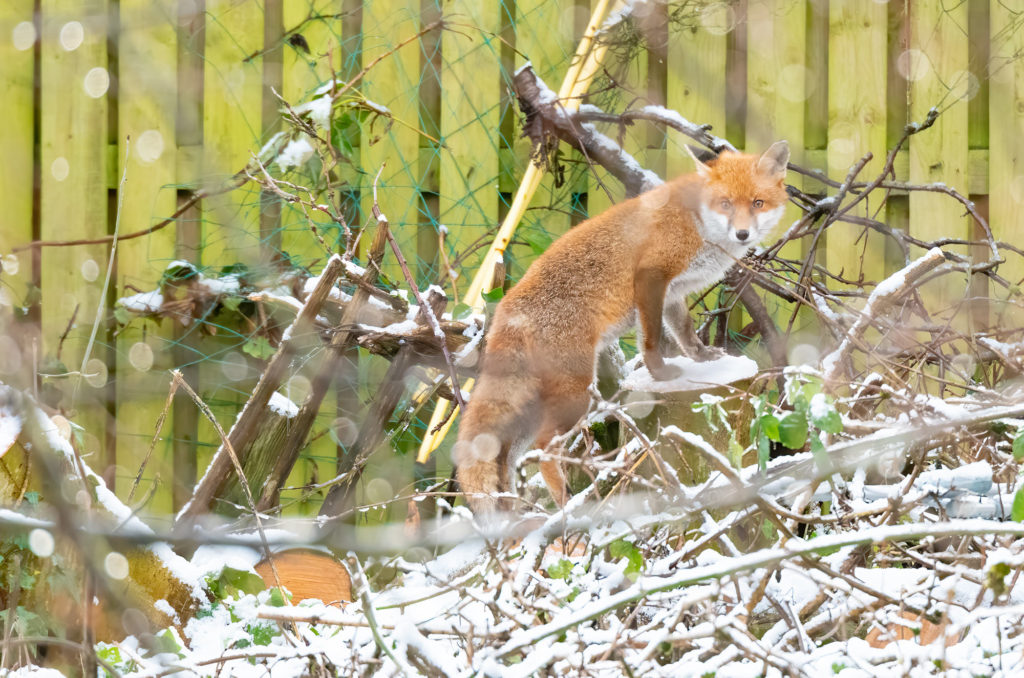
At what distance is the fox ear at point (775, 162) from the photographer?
3.35 m

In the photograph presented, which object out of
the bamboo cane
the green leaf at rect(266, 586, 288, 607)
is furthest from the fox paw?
the green leaf at rect(266, 586, 288, 607)

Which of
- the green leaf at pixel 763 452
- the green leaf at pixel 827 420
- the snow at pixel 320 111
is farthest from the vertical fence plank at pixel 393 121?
the green leaf at pixel 827 420

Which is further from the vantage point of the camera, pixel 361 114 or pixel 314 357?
pixel 361 114

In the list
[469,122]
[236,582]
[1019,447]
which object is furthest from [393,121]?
[1019,447]

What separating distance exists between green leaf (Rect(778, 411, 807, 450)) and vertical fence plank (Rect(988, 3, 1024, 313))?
2.72 meters

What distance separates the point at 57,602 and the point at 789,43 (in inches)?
138

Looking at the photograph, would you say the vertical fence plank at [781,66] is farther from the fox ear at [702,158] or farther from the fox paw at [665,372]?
the fox paw at [665,372]

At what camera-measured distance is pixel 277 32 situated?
420 cm

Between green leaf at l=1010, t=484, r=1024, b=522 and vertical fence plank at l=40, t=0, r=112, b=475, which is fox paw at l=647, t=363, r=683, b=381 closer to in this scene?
green leaf at l=1010, t=484, r=1024, b=522

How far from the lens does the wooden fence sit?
3.95 metres

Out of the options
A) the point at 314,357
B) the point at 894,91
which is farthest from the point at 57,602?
the point at 894,91

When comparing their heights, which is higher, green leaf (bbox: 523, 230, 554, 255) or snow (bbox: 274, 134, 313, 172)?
snow (bbox: 274, 134, 313, 172)

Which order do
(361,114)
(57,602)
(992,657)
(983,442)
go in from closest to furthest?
(992,657), (983,442), (57,602), (361,114)

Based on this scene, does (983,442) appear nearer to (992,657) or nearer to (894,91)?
(992,657)
